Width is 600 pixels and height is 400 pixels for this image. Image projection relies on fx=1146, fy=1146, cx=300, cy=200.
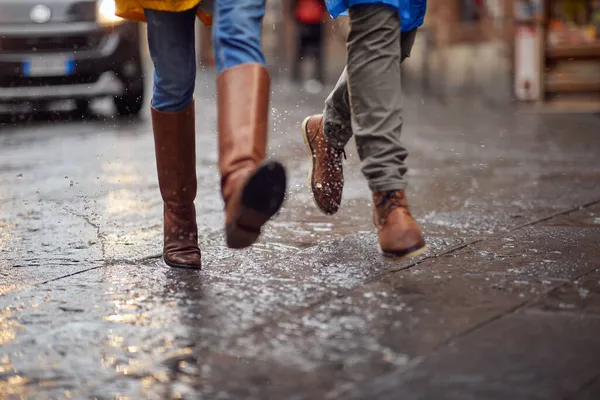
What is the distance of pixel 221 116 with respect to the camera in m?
2.85

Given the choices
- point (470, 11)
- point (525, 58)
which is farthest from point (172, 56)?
point (470, 11)

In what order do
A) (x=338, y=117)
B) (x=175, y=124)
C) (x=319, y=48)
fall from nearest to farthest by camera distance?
1. (x=175, y=124)
2. (x=338, y=117)
3. (x=319, y=48)

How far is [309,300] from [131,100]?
325 inches

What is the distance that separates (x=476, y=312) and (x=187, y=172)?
3.80 ft

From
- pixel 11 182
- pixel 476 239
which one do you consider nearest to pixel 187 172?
pixel 476 239

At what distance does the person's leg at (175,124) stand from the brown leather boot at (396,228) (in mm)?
592

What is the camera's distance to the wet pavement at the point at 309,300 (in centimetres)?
222

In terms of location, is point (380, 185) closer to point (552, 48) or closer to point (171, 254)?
point (171, 254)

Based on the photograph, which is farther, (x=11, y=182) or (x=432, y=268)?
(x=11, y=182)

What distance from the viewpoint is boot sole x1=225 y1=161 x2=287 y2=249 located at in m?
2.63

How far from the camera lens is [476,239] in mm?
3799

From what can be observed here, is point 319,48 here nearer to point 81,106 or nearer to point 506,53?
point 506,53

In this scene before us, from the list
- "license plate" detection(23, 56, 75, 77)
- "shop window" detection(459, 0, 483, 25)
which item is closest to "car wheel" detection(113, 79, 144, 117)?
"license plate" detection(23, 56, 75, 77)

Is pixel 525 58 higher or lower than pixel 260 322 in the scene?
lower
